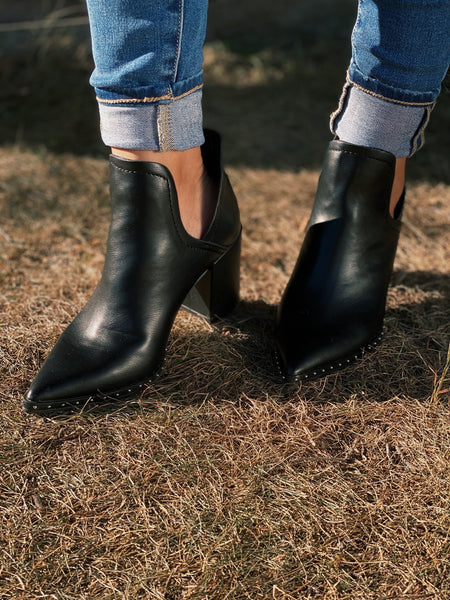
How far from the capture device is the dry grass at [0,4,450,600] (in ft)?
3.02

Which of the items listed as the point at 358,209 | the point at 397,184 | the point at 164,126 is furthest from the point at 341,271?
the point at 164,126

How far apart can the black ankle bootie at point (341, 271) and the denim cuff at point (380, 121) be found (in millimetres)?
23

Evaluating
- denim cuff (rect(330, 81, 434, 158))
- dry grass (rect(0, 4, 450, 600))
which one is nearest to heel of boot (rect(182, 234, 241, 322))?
dry grass (rect(0, 4, 450, 600))

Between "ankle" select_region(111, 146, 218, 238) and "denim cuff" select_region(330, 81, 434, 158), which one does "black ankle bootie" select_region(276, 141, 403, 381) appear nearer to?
"denim cuff" select_region(330, 81, 434, 158)

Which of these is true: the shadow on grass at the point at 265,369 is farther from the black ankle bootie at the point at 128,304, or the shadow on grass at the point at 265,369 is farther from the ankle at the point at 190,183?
the ankle at the point at 190,183

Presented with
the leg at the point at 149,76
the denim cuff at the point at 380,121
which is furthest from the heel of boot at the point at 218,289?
the denim cuff at the point at 380,121

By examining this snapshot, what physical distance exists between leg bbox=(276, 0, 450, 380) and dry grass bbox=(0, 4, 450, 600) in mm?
90

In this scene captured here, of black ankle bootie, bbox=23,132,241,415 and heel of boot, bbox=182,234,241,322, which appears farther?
heel of boot, bbox=182,234,241,322

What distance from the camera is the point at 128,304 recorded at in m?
1.20

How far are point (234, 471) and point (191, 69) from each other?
75cm

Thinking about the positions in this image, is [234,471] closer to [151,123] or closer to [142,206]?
[142,206]

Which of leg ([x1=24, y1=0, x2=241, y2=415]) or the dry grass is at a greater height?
leg ([x1=24, y1=0, x2=241, y2=415])

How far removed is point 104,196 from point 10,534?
1.55 meters

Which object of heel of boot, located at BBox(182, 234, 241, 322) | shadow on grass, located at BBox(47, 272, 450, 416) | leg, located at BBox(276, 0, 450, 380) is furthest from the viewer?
heel of boot, located at BBox(182, 234, 241, 322)
